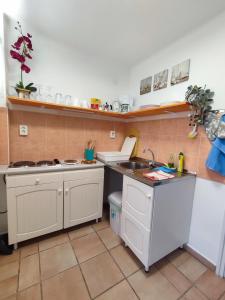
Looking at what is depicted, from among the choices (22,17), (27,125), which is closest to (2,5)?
(22,17)

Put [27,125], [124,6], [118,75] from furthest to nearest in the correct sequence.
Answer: [118,75], [27,125], [124,6]

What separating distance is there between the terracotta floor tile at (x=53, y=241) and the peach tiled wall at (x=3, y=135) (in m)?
0.93

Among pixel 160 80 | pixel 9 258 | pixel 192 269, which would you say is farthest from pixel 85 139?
pixel 192 269

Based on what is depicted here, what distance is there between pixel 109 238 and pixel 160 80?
198 cm

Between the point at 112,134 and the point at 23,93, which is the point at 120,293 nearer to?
the point at 112,134

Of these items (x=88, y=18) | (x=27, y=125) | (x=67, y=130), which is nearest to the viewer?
(x=88, y=18)

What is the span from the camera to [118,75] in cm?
225

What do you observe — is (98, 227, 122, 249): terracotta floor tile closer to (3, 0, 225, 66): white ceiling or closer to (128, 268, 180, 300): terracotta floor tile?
(128, 268, 180, 300): terracotta floor tile

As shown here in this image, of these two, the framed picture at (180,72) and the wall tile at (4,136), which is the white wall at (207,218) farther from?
the wall tile at (4,136)

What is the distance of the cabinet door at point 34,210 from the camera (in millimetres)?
1346

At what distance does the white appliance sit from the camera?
6.30 ft

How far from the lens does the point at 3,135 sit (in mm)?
→ 1465

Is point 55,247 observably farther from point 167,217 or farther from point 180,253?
point 180,253

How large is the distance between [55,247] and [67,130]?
1.33 meters
